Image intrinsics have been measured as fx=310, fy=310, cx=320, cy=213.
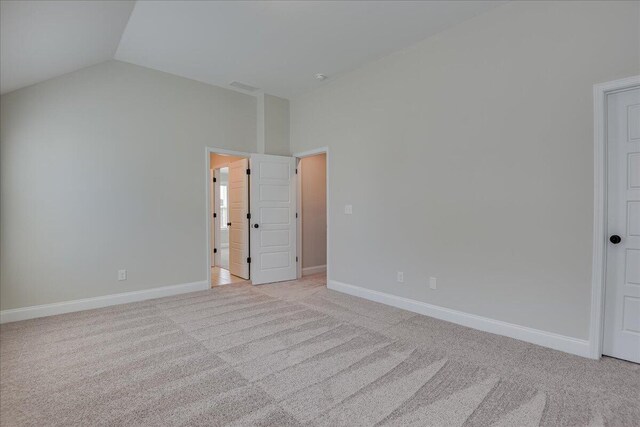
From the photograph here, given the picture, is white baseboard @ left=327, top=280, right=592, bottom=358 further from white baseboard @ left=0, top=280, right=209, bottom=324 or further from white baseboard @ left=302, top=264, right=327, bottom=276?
white baseboard @ left=0, top=280, right=209, bottom=324

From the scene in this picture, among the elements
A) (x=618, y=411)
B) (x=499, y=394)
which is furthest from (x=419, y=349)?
(x=618, y=411)

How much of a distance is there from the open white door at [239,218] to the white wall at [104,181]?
667 mm

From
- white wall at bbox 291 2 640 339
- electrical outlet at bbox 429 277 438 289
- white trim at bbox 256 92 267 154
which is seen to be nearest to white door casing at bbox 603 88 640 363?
white wall at bbox 291 2 640 339

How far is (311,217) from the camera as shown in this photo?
576 centimetres

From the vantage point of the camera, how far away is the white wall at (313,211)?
5654 millimetres

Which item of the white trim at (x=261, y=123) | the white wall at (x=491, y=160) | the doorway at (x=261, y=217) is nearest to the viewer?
the white wall at (x=491, y=160)

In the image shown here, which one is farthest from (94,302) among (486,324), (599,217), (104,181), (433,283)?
(599,217)

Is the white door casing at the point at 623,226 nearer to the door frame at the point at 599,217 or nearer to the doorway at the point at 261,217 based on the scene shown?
the door frame at the point at 599,217

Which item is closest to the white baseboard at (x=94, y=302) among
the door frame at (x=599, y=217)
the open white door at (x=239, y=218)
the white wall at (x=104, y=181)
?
the white wall at (x=104, y=181)

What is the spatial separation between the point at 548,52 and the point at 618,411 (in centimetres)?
264

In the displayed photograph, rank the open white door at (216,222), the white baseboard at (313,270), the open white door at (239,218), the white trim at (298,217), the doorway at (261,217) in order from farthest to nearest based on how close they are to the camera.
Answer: the open white door at (216,222)
the white baseboard at (313,270)
the white trim at (298,217)
the open white door at (239,218)
the doorway at (261,217)

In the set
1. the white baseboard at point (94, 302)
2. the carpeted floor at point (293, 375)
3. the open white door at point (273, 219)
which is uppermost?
the open white door at point (273, 219)

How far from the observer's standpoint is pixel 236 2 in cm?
275

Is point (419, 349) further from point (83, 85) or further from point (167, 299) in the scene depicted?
point (83, 85)
